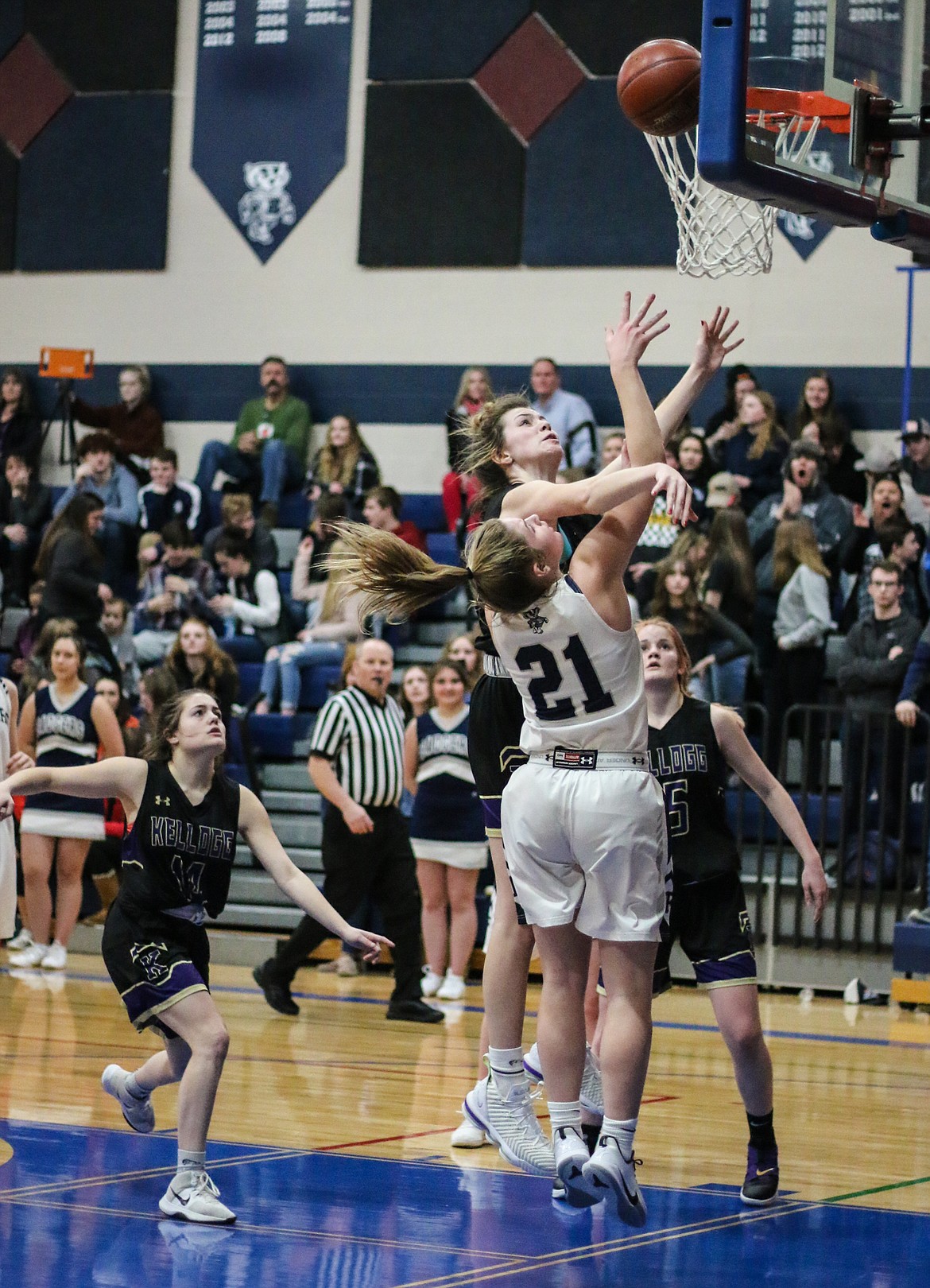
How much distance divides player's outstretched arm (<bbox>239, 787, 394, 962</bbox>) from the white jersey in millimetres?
931

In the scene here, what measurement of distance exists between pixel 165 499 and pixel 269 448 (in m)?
1.03

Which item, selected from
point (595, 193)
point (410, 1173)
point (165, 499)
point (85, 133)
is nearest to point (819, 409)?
point (595, 193)

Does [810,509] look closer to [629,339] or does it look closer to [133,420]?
[133,420]

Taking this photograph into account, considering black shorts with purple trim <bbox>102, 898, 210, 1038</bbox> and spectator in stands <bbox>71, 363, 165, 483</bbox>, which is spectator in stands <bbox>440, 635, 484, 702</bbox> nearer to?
black shorts with purple trim <bbox>102, 898, 210, 1038</bbox>

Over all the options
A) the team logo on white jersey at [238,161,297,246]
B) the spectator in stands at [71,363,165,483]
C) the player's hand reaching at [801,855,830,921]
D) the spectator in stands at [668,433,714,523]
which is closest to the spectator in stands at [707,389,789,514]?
the spectator in stands at [668,433,714,523]

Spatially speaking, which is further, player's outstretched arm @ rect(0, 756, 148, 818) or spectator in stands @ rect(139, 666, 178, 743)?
spectator in stands @ rect(139, 666, 178, 743)

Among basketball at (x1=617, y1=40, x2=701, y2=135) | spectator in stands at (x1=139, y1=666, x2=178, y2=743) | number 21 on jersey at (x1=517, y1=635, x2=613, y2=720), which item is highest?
basketball at (x1=617, y1=40, x2=701, y2=135)

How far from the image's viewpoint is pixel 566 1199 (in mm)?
4703

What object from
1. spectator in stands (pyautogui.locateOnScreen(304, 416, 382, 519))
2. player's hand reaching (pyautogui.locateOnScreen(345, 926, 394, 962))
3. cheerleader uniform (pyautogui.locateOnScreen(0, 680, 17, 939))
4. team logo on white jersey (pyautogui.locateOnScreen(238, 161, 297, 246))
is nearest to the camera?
player's hand reaching (pyautogui.locateOnScreen(345, 926, 394, 962))

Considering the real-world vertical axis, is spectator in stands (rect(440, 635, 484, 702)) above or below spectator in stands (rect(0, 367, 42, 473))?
below

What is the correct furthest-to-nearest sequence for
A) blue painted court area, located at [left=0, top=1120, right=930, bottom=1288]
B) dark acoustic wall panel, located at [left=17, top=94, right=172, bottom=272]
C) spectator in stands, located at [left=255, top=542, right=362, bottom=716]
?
dark acoustic wall panel, located at [left=17, top=94, right=172, bottom=272] < spectator in stands, located at [left=255, top=542, right=362, bottom=716] < blue painted court area, located at [left=0, top=1120, right=930, bottom=1288]

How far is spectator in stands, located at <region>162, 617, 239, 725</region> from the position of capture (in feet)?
38.1

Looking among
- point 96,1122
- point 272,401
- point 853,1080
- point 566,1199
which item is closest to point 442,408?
point 272,401

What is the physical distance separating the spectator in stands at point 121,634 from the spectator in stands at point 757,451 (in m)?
4.52
